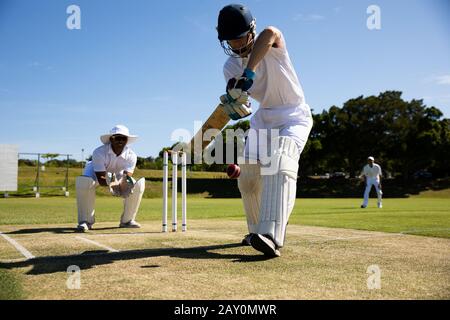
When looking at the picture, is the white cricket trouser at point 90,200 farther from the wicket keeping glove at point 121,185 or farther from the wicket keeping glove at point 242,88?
the wicket keeping glove at point 242,88

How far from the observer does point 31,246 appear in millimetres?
4809

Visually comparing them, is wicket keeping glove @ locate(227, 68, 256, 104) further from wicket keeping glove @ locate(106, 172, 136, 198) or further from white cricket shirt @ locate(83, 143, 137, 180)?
white cricket shirt @ locate(83, 143, 137, 180)

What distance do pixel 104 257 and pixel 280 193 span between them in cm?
173

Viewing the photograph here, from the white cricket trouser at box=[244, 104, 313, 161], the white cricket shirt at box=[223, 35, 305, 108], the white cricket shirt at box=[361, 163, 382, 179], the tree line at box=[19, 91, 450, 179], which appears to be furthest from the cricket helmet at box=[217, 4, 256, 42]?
the tree line at box=[19, 91, 450, 179]

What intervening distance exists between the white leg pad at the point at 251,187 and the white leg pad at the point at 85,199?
3.45 m

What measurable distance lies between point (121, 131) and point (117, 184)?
90 centimetres

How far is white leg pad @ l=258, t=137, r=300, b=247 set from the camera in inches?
146

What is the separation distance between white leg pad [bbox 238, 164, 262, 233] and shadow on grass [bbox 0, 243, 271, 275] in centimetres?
52

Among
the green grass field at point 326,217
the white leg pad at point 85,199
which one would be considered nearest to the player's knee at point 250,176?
the green grass field at point 326,217

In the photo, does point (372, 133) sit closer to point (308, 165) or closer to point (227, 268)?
point (308, 165)

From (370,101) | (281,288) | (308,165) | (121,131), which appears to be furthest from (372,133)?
(281,288)

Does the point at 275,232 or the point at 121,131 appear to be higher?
the point at 121,131

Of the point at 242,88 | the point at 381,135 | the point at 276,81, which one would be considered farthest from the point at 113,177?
the point at 381,135

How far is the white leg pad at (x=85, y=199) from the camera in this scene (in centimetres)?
716
